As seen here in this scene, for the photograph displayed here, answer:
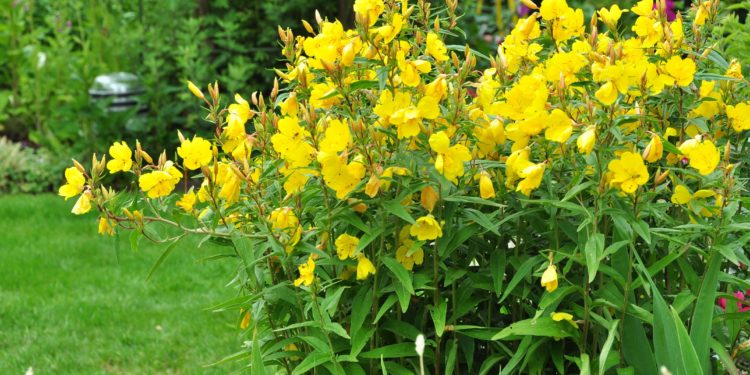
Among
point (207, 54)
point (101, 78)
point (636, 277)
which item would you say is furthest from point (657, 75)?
point (101, 78)

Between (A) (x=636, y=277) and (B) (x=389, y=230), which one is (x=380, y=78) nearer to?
(B) (x=389, y=230)

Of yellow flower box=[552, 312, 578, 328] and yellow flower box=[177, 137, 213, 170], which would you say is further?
yellow flower box=[177, 137, 213, 170]

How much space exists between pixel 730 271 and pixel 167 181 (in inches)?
57.1

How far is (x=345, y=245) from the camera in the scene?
74.7 inches

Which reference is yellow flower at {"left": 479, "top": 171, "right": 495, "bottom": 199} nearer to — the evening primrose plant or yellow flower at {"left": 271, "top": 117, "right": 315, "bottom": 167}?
the evening primrose plant

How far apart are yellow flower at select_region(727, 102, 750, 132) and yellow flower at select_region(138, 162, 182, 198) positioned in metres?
1.17

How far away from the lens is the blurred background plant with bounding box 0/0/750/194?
6.54 meters

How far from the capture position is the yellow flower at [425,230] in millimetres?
1776

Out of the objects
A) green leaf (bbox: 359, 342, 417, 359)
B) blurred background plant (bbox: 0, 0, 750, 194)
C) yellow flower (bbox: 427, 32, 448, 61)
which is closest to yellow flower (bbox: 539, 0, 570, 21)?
yellow flower (bbox: 427, 32, 448, 61)

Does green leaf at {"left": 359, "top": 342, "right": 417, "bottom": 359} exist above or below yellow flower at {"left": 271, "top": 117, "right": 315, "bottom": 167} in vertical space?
below

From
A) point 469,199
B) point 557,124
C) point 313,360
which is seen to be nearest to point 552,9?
point 557,124

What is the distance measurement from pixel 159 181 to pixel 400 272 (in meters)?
0.53

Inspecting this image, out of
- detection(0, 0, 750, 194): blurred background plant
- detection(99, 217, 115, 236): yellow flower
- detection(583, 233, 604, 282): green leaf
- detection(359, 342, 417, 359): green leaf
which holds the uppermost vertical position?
detection(583, 233, 604, 282): green leaf

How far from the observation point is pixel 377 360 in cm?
203
